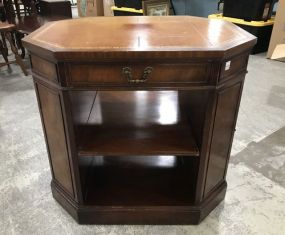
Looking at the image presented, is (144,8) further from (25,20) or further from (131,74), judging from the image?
(131,74)

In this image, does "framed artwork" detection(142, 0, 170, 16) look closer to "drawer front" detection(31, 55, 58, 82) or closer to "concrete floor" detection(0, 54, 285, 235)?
"concrete floor" detection(0, 54, 285, 235)

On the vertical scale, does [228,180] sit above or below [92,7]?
below

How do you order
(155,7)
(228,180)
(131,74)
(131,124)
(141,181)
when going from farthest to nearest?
(155,7) → (228,180) → (141,181) → (131,124) → (131,74)

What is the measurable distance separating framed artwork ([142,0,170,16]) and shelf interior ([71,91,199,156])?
2757 mm

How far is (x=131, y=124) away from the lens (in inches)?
51.5

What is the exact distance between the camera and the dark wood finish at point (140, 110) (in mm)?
892

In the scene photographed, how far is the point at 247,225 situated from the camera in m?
1.29

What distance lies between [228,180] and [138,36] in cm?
100

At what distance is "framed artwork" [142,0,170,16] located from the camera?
3.92 m

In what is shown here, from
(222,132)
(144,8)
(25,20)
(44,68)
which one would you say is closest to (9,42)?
(25,20)

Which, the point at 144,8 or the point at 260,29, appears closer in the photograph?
the point at 260,29

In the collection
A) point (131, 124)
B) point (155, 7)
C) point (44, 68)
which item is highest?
point (44, 68)

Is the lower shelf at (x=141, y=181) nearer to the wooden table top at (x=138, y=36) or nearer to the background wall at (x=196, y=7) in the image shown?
the wooden table top at (x=138, y=36)

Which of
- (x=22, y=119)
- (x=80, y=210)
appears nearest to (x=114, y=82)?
(x=80, y=210)
